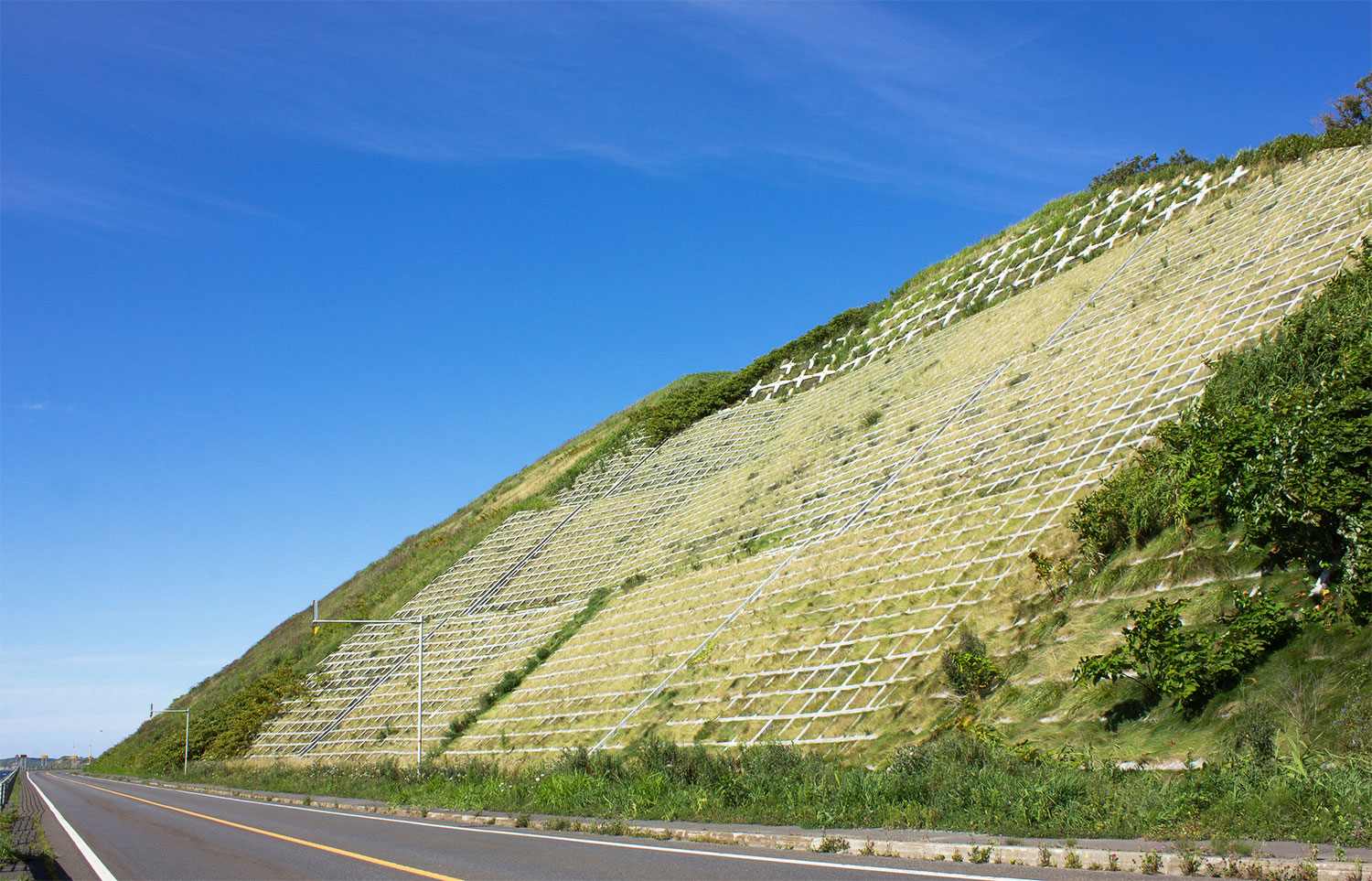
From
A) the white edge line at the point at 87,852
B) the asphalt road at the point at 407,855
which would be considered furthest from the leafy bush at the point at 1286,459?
the white edge line at the point at 87,852

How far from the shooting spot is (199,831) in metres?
18.1

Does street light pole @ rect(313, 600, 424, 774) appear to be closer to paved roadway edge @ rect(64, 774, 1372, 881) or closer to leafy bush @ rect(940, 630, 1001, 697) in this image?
paved roadway edge @ rect(64, 774, 1372, 881)

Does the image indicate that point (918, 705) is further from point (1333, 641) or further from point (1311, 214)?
point (1311, 214)

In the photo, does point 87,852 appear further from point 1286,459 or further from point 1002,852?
point 1286,459

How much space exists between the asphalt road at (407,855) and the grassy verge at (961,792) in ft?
4.26

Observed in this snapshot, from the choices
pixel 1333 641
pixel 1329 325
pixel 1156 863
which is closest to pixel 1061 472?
pixel 1329 325

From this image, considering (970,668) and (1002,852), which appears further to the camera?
(970,668)

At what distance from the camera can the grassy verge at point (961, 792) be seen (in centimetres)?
739

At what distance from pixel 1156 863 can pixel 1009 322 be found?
27.9m

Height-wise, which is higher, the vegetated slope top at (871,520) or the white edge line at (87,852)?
the vegetated slope top at (871,520)

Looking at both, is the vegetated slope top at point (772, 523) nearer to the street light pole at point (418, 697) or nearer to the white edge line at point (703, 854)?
the street light pole at point (418, 697)

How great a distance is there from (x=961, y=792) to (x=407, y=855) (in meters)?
6.78

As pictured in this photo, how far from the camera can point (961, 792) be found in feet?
33.4

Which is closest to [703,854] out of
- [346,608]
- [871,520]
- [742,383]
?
[871,520]
